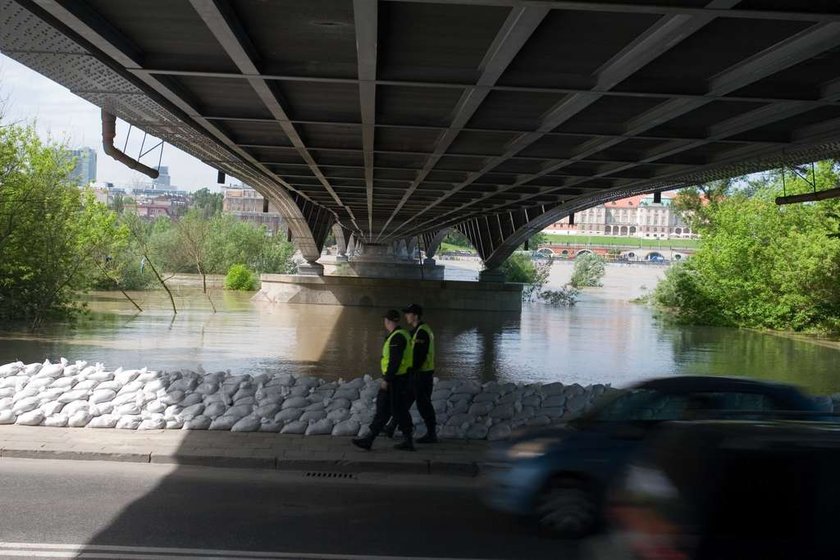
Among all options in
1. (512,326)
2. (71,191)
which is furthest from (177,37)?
(512,326)

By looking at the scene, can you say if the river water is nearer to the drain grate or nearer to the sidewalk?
the sidewalk

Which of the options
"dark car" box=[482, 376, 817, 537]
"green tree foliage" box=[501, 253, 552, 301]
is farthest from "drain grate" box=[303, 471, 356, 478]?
"green tree foliage" box=[501, 253, 552, 301]

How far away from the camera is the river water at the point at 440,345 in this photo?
23.3m

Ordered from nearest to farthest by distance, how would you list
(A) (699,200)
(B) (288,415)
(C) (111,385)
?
1. (B) (288,415)
2. (C) (111,385)
3. (A) (699,200)

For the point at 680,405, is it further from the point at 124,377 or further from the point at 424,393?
the point at 124,377

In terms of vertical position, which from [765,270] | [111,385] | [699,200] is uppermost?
[699,200]

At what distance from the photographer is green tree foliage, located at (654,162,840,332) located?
4000 cm

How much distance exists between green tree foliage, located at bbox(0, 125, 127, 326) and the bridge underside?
12.6 m

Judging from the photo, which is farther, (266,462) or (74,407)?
(74,407)

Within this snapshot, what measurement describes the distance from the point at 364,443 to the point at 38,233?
20.1 m

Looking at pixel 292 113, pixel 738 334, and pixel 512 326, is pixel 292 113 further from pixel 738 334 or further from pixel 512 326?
pixel 738 334

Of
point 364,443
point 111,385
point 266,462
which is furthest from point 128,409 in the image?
point 364,443

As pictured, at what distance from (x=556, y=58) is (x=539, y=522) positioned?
15.8ft

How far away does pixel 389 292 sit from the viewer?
181 feet
